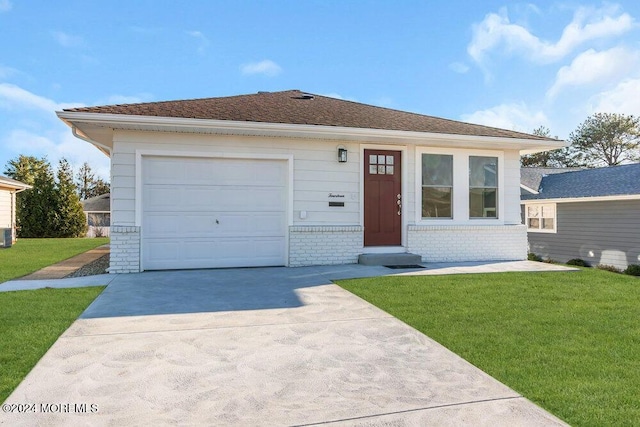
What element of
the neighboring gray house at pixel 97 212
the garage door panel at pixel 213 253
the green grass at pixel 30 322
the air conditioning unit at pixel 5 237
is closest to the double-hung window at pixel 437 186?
the garage door panel at pixel 213 253

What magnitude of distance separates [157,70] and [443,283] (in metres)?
11.8

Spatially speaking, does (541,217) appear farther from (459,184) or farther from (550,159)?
(550,159)

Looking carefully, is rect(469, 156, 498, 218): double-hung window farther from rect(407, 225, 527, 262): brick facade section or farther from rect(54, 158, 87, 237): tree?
rect(54, 158, 87, 237): tree

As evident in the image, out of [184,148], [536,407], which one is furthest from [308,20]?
[536,407]

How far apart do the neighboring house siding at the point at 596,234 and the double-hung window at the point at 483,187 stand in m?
6.58

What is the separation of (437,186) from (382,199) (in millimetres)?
1346

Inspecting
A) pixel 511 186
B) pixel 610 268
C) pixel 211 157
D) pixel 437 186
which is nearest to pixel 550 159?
pixel 610 268

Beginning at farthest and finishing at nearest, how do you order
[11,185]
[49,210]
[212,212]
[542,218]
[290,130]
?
[49,210]
[11,185]
[542,218]
[212,212]
[290,130]

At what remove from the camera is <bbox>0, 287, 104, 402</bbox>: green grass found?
279 cm

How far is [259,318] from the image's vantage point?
420cm

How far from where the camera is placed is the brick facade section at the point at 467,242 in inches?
348

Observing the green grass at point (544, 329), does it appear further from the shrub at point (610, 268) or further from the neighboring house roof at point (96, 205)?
the neighboring house roof at point (96, 205)

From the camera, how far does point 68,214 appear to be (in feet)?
68.3

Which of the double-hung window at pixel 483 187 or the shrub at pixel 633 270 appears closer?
the double-hung window at pixel 483 187
